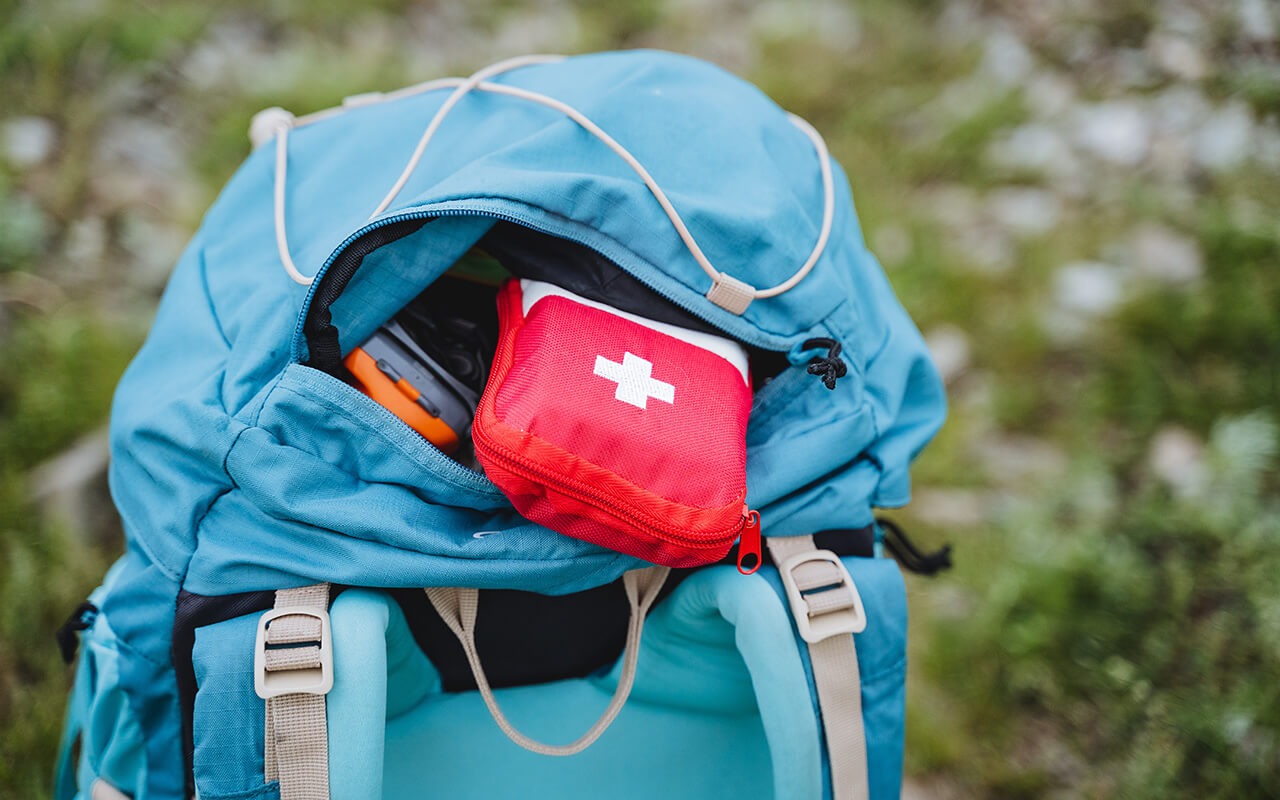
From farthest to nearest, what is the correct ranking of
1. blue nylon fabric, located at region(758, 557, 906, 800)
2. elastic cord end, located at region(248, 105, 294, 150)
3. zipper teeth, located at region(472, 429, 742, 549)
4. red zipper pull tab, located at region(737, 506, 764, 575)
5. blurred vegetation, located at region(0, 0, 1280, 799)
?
blurred vegetation, located at region(0, 0, 1280, 799)
elastic cord end, located at region(248, 105, 294, 150)
blue nylon fabric, located at region(758, 557, 906, 800)
red zipper pull tab, located at region(737, 506, 764, 575)
zipper teeth, located at region(472, 429, 742, 549)

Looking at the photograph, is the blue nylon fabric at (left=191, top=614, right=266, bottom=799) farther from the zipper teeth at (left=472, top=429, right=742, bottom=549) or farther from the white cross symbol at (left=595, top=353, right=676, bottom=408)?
the white cross symbol at (left=595, top=353, right=676, bottom=408)

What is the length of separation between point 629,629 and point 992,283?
1.63m

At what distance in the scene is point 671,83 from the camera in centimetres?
118

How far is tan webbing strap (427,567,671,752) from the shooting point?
103 centimetres

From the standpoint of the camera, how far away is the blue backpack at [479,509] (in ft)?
3.08

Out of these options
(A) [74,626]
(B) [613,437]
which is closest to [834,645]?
(B) [613,437]

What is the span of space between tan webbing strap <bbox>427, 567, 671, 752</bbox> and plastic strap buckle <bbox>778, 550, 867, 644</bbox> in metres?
0.17

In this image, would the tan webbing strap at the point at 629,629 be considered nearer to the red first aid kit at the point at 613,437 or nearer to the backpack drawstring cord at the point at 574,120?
the red first aid kit at the point at 613,437

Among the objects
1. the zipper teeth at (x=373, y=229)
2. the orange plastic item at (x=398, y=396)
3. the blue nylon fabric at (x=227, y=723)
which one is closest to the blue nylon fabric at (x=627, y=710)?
the blue nylon fabric at (x=227, y=723)

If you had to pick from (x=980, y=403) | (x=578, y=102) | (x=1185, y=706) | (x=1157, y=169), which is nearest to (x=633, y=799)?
(x=578, y=102)

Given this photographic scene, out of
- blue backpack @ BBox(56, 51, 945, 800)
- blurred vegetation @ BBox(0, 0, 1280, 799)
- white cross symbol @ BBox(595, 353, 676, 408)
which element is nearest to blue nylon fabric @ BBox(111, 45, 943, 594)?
blue backpack @ BBox(56, 51, 945, 800)

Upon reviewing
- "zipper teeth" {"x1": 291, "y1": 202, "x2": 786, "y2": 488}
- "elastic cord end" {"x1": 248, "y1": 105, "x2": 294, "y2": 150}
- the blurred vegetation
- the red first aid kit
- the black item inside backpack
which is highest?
"elastic cord end" {"x1": 248, "y1": 105, "x2": 294, "y2": 150}

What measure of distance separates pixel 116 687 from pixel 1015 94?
107 inches

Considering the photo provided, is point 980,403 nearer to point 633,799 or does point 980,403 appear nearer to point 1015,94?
point 1015,94
